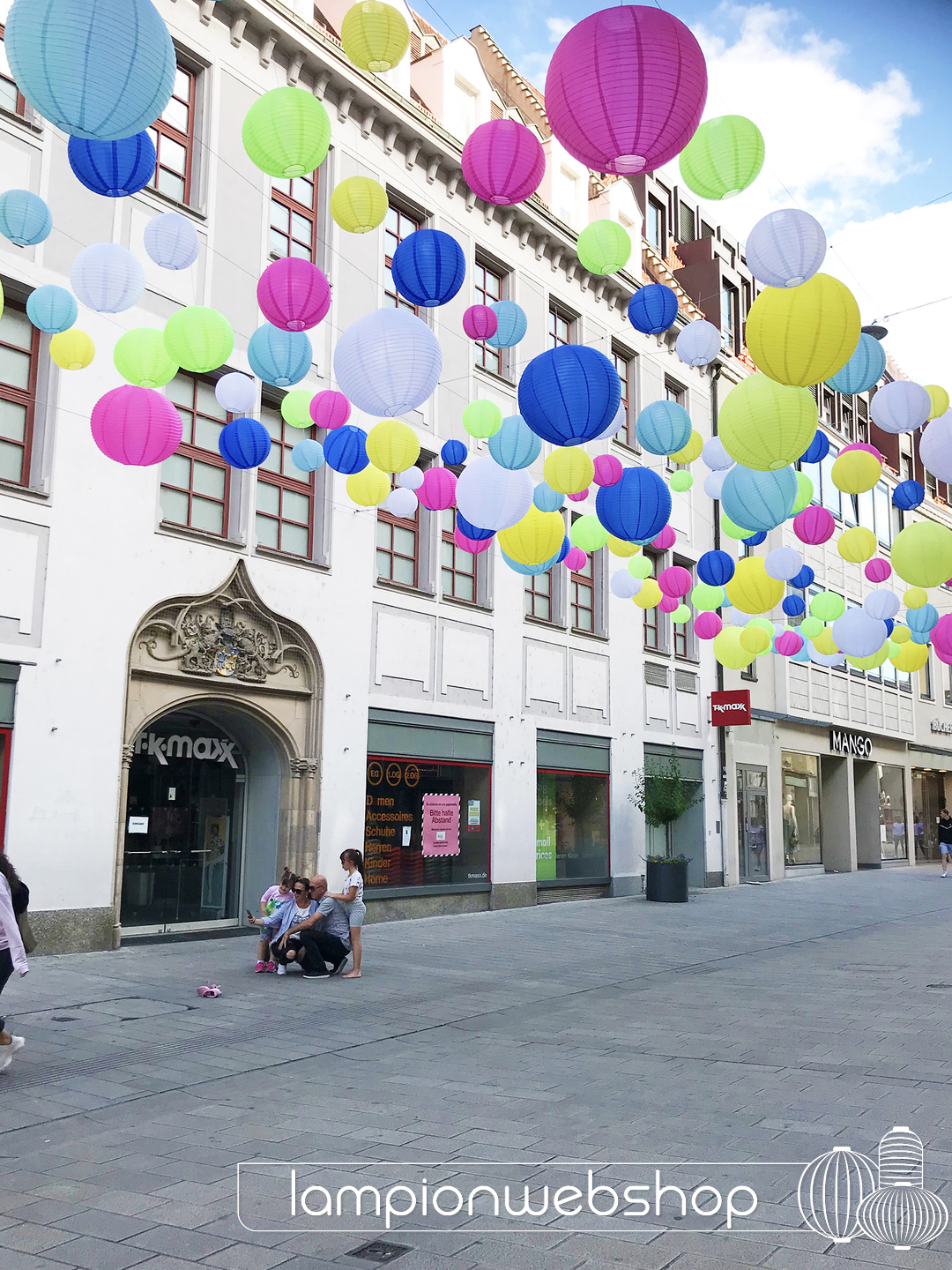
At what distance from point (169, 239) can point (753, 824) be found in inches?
860

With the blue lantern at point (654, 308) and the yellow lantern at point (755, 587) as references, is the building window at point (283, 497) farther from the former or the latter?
the blue lantern at point (654, 308)

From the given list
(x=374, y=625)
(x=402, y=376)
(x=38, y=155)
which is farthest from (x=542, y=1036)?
(x=38, y=155)

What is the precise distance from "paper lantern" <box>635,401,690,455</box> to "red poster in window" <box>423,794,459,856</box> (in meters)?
7.79

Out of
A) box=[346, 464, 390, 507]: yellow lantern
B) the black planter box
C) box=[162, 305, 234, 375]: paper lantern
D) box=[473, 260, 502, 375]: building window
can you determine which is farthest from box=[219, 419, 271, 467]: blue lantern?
the black planter box

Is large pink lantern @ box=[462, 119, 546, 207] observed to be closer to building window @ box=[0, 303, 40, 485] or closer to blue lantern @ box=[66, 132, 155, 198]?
blue lantern @ box=[66, 132, 155, 198]

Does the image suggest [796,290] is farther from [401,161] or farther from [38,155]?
[401,161]

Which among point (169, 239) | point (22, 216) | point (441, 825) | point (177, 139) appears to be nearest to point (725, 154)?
point (169, 239)

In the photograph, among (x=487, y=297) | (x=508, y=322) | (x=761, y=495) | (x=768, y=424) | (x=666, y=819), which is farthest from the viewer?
(x=666, y=819)

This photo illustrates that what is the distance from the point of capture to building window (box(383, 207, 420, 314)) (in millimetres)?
17359

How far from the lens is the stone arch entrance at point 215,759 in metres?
13.5

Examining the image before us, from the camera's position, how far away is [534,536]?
37.7 feet

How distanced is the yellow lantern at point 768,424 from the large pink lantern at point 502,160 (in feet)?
7.87

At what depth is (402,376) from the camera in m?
8.82

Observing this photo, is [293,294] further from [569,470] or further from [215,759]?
[215,759]
